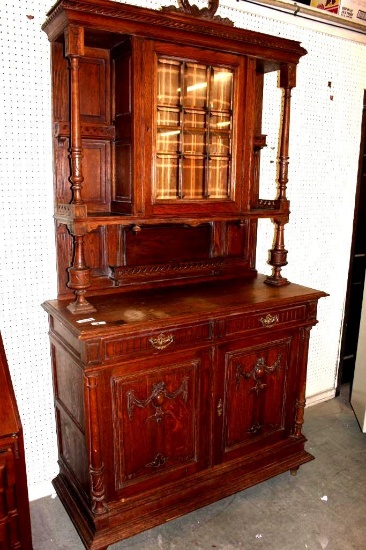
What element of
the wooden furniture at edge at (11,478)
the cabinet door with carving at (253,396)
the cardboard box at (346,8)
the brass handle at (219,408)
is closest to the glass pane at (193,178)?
the cabinet door with carving at (253,396)

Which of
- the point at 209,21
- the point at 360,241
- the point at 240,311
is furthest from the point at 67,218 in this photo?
the point at 360,241

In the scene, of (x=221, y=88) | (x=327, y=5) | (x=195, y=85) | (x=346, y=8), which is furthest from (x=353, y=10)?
(x=195, y=85)

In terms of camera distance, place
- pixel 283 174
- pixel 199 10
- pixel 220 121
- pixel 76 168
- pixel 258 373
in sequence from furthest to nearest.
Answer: pixel 283 174 → pixel 258 373 → pixel 220 121 → pixel 199 10 → pixel 76 168

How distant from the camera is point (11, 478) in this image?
5.70ft

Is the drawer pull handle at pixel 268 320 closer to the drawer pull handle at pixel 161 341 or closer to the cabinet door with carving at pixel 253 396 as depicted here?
the cabinet door with carving at pixel 253 396

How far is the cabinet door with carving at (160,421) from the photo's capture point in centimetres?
204

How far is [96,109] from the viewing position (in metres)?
2.25

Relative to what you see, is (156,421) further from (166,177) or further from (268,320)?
(166,177)

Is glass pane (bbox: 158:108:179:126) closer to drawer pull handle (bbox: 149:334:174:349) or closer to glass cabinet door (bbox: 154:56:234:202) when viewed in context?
glass cabinet door (bbox: 154:56:234:202)

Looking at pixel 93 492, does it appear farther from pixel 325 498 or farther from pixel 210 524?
pixel 325 498

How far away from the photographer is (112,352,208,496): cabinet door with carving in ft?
6.70

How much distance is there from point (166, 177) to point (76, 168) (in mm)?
451

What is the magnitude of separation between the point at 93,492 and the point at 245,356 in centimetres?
98

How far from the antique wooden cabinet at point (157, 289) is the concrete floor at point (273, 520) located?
134 millimetres
